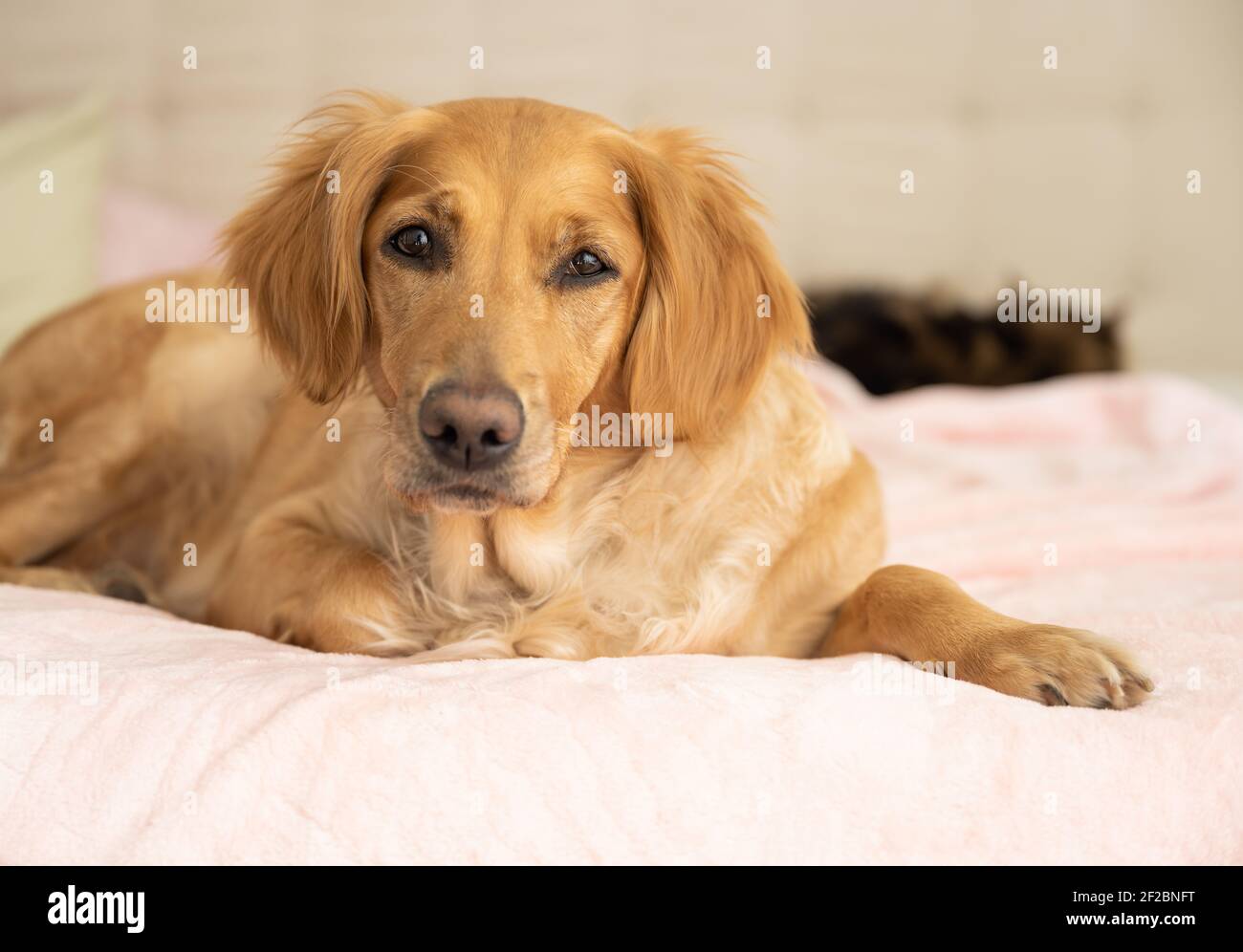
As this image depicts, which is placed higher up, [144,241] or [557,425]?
[144,241]

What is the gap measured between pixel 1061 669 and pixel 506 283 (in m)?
1.01

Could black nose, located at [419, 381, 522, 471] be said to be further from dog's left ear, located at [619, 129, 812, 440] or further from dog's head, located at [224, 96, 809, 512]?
dog's left ear, located at [619, 129, 812, 440]

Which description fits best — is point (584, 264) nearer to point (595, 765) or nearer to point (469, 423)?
point (469, 423)

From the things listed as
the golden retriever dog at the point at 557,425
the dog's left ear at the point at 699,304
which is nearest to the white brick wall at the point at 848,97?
the golden retriever dog at the point at 557,425

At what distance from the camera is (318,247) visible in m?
2.04

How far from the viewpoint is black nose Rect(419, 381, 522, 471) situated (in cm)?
165

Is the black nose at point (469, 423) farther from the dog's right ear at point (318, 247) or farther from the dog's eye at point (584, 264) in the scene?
the dog's right ear at point (318, 247)

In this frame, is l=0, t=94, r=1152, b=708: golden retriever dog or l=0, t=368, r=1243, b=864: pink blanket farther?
l=0, t=94, r=1152, b=708: golden retriever dog

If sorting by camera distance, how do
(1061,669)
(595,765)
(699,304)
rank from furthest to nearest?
(699,304) < (1061,669) < (595,765)

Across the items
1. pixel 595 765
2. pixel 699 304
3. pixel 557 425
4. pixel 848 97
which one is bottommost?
pixel 595 765

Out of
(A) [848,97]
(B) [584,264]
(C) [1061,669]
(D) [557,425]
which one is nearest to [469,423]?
(D) [557,425]

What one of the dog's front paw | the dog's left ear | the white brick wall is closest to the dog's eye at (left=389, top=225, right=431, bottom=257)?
the dog's left ear

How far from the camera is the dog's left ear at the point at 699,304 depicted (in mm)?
1957

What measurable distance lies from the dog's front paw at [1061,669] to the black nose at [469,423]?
776mm
